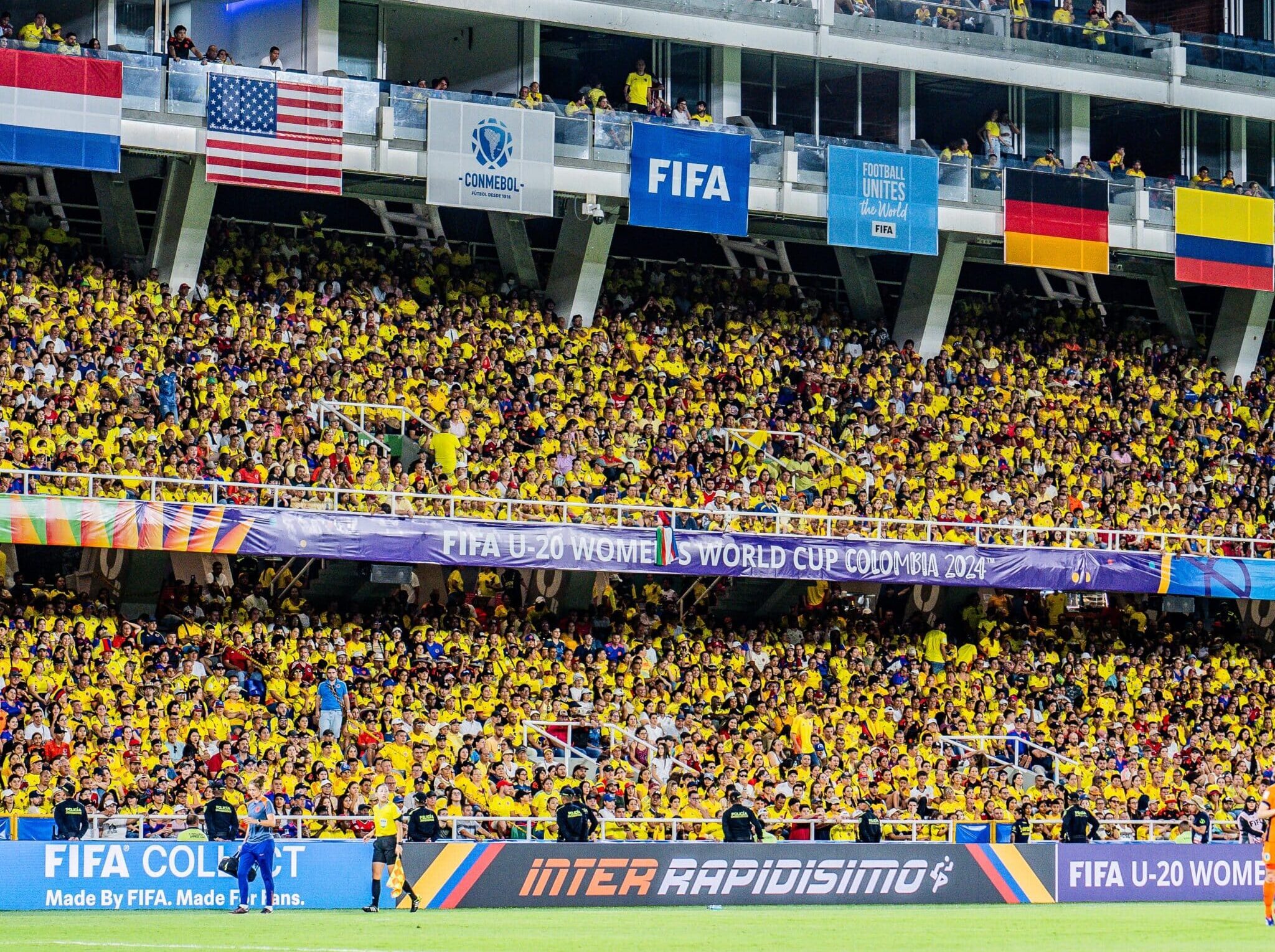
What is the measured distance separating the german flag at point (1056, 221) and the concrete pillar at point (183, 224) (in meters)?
15.3

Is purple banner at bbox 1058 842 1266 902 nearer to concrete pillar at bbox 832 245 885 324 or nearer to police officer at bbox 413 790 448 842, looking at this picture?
police officer at bbox 413 790 448 842

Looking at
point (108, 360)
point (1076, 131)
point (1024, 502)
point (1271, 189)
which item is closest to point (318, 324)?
point (108, 360)

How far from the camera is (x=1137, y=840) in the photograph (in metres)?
33.2

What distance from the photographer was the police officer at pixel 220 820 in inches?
1015

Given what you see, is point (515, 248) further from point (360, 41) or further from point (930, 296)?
point (930, 296)

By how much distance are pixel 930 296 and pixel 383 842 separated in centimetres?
2124

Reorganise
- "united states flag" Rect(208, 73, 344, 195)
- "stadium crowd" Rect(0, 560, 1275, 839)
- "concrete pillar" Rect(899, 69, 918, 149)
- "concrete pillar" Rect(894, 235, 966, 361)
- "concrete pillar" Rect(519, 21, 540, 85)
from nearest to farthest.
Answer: "stadium crowd" Rect(0, 560, 1275, 839) < "united states flag" Rect(208, 73, 344, 195) < "concrete pillar" Rect(519, 21, 540, 85) < "concrete pillar" Rect(899, 69, 918, 149) < "concrete pillar" Rect(894, 235, 966, 361)

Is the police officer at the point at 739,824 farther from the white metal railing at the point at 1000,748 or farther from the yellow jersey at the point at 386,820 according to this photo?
the white metal railing at the point at 1000,748

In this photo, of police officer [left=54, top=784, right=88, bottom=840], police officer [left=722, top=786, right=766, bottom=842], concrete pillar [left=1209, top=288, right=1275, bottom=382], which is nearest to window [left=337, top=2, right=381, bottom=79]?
police officer [left=722, top=786, right=766, bottom=842]

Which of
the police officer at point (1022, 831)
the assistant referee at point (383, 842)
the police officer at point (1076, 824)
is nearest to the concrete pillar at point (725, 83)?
the police officer at point (1022, 831)

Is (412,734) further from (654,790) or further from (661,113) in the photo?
(661,113)

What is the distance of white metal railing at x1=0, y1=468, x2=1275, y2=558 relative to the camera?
1252 inches

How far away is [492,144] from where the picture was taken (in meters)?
37.8

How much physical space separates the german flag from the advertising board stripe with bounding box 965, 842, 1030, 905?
50.6ft
